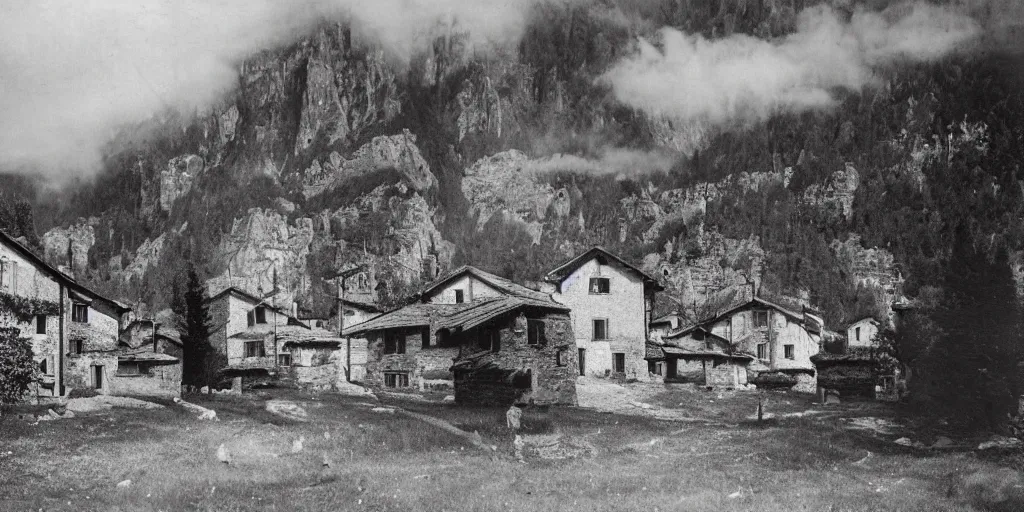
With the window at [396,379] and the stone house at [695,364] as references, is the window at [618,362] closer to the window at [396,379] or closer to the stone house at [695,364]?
the stone house at [695,364]

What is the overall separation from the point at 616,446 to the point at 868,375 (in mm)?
21880

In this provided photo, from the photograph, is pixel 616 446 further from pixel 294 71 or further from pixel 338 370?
pixel 294 71

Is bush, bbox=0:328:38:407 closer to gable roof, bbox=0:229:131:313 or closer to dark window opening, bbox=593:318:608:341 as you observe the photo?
gable roof, bbox=0:229:131:313

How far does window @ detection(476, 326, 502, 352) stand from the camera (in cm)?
3338

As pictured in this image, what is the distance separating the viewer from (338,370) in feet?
140

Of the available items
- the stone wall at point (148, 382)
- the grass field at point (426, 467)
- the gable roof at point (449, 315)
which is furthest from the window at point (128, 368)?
the grass field at point (426, 467)

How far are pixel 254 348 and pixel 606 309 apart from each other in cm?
2585

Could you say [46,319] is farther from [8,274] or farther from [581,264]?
[581,264]

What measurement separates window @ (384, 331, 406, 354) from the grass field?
13.6 meters

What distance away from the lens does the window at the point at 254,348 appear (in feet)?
209

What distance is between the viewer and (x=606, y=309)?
189 feet

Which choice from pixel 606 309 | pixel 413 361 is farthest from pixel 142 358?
pixel 606 309

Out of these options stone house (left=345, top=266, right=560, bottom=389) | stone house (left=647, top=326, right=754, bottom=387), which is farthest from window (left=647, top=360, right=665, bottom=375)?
stone house (left=345, top=266, right=560, bottom=389)

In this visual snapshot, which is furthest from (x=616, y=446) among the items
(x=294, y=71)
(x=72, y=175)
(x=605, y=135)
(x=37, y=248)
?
(x=294, y=71)
